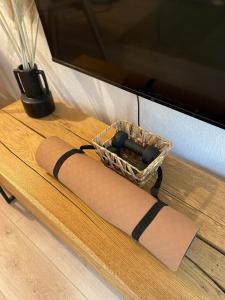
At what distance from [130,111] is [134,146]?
10.9 inches

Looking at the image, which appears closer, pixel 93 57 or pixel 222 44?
A: pixel 222 44

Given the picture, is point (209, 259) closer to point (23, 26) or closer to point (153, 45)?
point (153, 45)

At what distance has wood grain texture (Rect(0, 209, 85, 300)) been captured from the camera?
98 centimetres

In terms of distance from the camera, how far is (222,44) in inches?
19.9

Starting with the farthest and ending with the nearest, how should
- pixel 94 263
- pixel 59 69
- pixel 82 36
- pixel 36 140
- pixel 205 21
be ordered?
1. pixel 59 69
2. pixel 36 140
3. pixel 82 36
4. pixel 94 263
5. pixel 205 21

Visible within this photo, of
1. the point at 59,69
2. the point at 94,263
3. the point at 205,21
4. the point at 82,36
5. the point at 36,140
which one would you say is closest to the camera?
the point at 205,21

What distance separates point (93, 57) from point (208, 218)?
0.63 metres

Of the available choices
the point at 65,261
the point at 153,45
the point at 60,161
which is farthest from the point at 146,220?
the point at 65,261

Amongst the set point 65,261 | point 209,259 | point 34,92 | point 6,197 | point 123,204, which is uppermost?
point 34,92

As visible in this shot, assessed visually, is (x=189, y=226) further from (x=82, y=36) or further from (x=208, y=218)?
(x=82, y=36)

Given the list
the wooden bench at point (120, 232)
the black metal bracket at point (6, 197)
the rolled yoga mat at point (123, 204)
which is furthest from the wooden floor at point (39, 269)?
the rolled yoga mat at point (123, 204)

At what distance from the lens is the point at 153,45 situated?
0.62 meters

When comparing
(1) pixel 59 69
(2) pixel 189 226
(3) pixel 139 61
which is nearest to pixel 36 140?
(1) pixel 59 69

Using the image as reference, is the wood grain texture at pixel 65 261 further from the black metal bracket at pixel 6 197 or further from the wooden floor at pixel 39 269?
the black metal bracket at pixel 6 197
